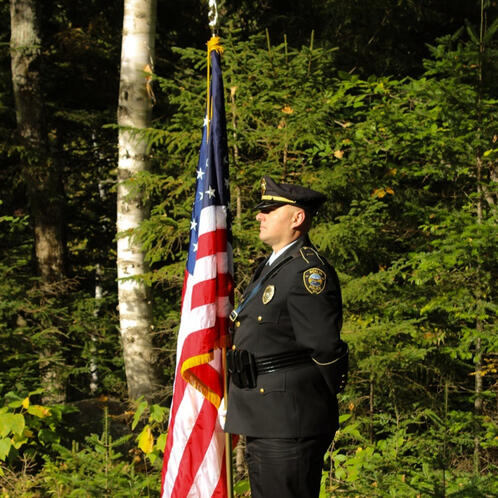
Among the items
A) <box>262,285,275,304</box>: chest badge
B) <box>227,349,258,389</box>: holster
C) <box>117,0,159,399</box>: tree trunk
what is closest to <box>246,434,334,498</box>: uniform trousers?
<box>227,349,258,389</box>: holster

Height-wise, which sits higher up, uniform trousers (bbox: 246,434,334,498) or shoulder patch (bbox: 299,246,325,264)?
shoulder patch (bbox: 299,246,325,264)

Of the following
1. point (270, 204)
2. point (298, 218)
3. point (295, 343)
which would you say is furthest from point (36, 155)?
point (295, 343)

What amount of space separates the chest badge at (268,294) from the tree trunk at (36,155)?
6.02 meters

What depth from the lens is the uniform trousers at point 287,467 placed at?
3.07 meters

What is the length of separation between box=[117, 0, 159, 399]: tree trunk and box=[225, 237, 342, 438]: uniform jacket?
4.11 m

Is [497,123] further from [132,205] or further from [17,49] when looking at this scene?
[17,49]

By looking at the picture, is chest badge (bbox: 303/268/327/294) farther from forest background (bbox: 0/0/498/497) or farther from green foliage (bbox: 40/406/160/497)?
green foliage (bbox: 40/406/160/497)

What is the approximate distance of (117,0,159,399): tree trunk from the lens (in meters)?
7.24

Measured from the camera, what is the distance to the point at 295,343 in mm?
3174

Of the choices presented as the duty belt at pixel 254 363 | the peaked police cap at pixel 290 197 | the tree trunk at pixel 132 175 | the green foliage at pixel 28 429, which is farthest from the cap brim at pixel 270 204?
the tree trunk at pixel 132 175

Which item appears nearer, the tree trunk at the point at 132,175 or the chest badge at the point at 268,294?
the chest badge at the point at 268,294

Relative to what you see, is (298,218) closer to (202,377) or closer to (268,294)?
(268,294)

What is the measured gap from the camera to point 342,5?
823 cm

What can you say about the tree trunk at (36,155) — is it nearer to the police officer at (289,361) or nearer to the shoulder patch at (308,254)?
the police officer at (289,361)
